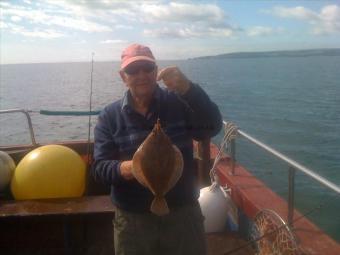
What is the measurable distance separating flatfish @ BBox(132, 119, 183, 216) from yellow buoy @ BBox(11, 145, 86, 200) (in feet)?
7.35

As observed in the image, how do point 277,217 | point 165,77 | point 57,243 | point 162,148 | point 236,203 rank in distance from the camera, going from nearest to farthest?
point 162,148 → point 165,77 → point 277,217 → point 57,243 → point 236,203

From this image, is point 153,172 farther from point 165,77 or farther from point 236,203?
point 236,203

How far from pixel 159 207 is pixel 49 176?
2.37m

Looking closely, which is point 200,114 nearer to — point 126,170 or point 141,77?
point 141,77

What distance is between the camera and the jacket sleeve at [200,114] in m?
3.03

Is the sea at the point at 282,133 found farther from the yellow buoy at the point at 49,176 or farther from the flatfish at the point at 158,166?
the flatfish at the point at 158,166

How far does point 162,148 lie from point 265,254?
2.04m

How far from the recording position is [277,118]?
28281 millimetres

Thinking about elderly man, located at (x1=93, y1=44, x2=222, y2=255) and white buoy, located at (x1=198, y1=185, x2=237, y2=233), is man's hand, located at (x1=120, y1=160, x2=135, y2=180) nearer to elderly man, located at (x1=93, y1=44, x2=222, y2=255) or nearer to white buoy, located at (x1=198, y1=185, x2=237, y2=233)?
elderly man, located at (x1=93, y1=44, x2=222, y2=255)

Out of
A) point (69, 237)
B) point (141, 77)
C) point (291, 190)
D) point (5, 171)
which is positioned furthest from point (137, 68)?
point (5, 171)

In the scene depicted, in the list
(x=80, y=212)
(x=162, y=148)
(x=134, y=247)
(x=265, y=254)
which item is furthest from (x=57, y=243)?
(x=162, y=148)

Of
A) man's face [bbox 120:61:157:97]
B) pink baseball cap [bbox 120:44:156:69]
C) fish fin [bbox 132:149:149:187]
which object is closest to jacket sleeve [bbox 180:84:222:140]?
man's face [bbox 120:61:157:97]

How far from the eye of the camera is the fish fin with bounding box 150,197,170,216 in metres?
2.72

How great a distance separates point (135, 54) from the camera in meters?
3.05
